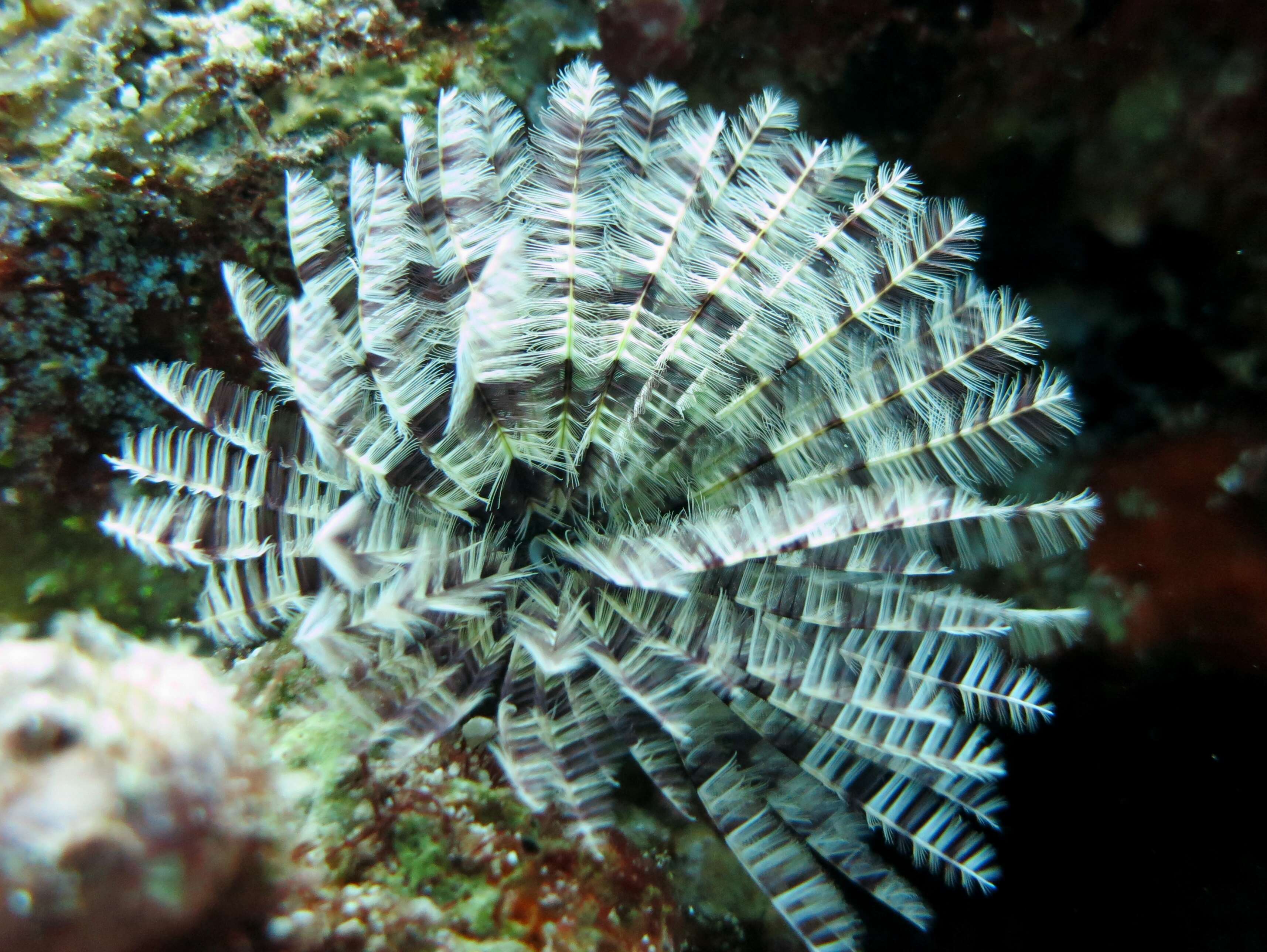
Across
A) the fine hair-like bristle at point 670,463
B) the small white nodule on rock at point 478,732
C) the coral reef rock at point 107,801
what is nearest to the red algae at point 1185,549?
the fine hair-like bristle at point 670,463

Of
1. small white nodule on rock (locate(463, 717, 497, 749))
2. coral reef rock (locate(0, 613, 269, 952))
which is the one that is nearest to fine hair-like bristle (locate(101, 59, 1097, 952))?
small white nodule on rock (locate(463, 717, 497, 749))

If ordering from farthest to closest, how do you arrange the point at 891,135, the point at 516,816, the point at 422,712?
1. the point at 891,135
2. the point at 516,816
3. the point at 422,712

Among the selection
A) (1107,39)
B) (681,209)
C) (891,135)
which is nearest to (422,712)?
(681,209)

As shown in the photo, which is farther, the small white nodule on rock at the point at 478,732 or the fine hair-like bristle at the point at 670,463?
the small white nodule on rock at the point at 478,732

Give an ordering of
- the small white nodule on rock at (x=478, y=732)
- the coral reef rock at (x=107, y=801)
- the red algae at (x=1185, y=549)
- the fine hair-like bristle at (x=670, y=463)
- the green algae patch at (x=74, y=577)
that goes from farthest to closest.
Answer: the red algae at (x=1185, y=549) < the green algae patch at (x=74, y=577) < the small white nodule on rock at (x=478, y=732) < the fine hair-like bristle at (x=670, y=463) < the coral reef rock at (x=107, y=801)

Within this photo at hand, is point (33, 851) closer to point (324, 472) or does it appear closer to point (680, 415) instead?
point (324, 472)

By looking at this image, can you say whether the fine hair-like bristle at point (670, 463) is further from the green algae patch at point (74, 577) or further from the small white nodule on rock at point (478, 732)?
the green algae patch at point (74, 577)
